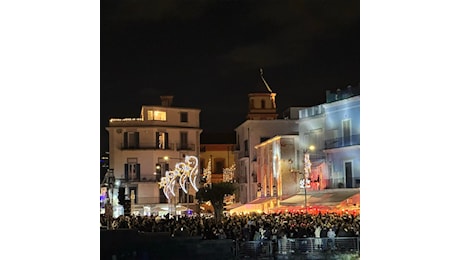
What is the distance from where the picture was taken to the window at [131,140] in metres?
15.9

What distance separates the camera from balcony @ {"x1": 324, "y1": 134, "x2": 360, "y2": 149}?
1427 centimetres

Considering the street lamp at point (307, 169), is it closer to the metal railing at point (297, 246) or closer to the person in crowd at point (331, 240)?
the person in crowd at point (331, 240)

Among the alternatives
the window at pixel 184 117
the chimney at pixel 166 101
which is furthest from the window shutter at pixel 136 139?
the chimney at pixel 166 101

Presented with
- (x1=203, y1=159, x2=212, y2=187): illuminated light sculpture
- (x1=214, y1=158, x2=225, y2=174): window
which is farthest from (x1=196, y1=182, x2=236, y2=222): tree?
(x1=214, y1=158, x2=225, y2=174): window

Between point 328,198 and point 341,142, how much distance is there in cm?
180

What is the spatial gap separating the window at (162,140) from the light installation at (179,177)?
42.1 inches

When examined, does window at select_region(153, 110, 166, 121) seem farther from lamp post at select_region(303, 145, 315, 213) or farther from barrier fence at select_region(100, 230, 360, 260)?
barrier fence at select_region(100, 230, 360, 260)

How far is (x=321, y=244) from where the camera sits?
8.05 metres
